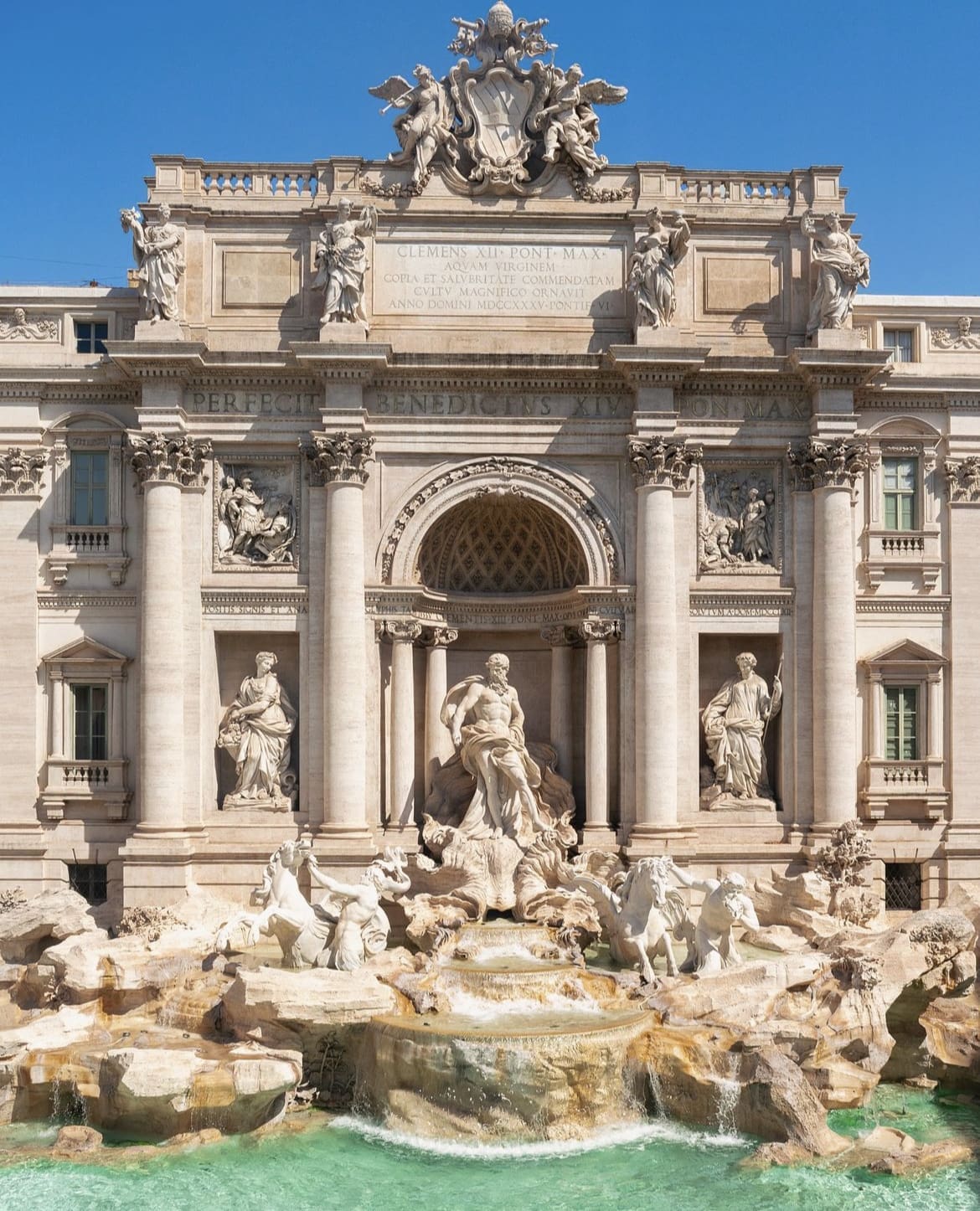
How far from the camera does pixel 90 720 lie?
2452 centimetres

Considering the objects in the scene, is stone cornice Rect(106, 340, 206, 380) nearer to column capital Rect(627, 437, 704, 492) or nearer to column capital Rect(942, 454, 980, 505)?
column capital Rect(627, 437, 704, 492)

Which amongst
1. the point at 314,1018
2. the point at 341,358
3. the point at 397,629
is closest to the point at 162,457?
the point at 341,358

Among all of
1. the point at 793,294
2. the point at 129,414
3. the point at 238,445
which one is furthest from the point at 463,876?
the point at 793,294

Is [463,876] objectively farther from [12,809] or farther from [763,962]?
[12,809]

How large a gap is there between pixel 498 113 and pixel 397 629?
10.1 m

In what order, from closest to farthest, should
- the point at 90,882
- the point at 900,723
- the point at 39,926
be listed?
the point at 39,926
the point at 90,882
the point at 900,723

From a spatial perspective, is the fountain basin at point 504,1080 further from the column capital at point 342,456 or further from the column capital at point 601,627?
the column capital at point 342,456

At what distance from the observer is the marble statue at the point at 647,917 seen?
65.9ft

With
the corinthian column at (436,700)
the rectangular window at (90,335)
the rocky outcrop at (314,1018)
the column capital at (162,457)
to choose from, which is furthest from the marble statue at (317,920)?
the rectangular window at (90,335)

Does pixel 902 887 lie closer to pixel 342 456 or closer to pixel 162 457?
pixel 342 456

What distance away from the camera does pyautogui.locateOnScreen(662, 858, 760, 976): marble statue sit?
19453mm

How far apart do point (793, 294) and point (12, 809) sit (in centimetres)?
1774

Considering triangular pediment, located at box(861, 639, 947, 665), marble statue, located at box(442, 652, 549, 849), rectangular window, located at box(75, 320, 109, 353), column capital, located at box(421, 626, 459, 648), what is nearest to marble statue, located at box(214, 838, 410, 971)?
marble statue, located at box(442, 652, 549, 849)

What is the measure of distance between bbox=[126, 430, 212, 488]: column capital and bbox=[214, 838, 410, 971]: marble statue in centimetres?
739
